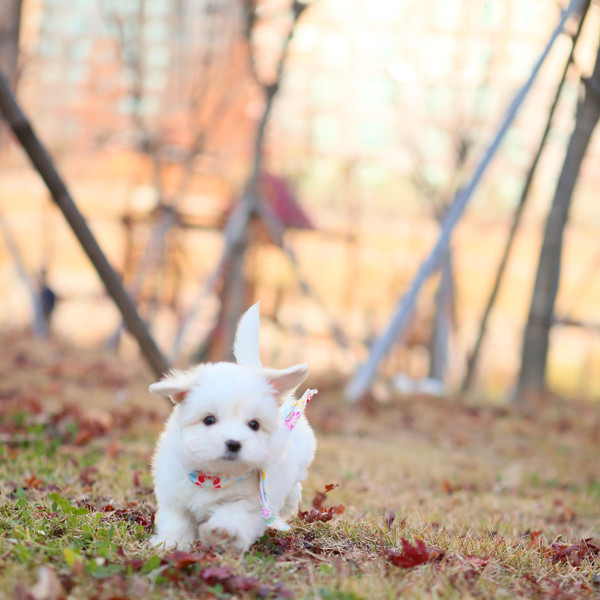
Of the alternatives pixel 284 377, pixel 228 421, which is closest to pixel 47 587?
pixel 228 421

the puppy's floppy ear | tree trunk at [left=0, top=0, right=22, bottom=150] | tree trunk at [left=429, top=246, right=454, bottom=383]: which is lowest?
tree trunk at [left=429, top=246, right=454, bottom=383]

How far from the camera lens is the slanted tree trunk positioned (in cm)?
Answer: 796

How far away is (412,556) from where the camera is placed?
250 centimetres

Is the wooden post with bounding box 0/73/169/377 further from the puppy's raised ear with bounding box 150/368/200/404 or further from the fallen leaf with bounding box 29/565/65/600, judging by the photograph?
the fallen leaf with bounding box 29/565/65/600

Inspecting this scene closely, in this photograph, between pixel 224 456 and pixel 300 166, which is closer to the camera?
pixel 224 456

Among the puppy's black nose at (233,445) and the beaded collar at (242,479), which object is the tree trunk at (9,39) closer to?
the beaded collar at (242,479)

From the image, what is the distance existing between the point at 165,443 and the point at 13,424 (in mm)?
2598

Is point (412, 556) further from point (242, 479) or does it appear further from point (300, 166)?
point (300, 166)

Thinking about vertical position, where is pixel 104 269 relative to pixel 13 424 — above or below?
above

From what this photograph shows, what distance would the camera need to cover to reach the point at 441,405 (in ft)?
28.6

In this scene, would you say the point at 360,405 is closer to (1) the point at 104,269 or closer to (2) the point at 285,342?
(1) the point at 104,269

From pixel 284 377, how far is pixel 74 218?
7.63ft

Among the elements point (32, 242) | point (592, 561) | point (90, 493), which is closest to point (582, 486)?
point (592, 561)

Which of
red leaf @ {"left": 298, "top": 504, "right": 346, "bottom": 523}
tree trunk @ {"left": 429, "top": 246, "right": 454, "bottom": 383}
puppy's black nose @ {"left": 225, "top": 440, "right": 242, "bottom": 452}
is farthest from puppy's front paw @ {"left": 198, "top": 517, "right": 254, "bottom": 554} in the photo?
tree trunk @ {"left": 429, "top": 246, "right": 454, "bottom": 383}
